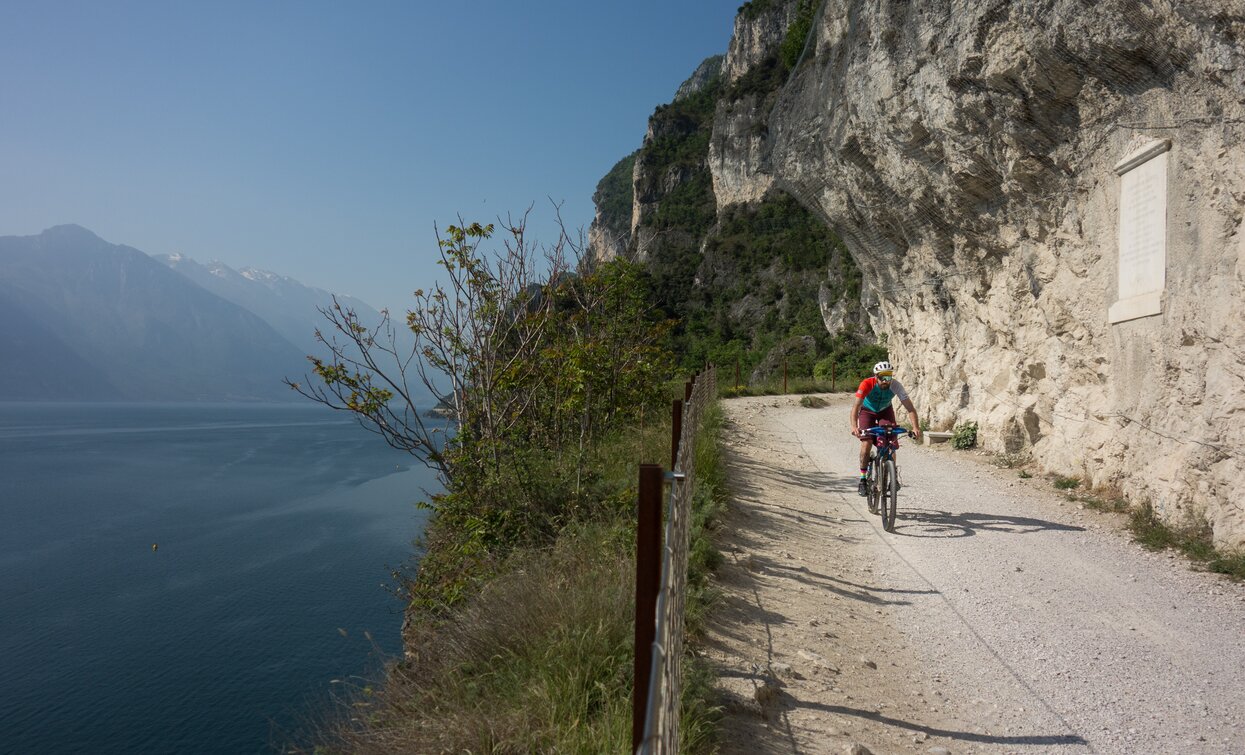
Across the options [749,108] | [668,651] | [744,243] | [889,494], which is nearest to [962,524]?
[889,494]

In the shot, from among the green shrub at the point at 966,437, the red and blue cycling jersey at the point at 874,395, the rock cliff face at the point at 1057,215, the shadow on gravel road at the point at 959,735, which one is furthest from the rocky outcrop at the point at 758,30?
the shadow on gravel road at the point at 959,735

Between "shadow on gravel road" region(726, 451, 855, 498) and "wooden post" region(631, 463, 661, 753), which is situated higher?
"wooden post" region(631, 463, 661, 753)

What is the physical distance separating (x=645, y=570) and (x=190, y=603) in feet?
56.7

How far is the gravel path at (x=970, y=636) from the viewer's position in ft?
10.7

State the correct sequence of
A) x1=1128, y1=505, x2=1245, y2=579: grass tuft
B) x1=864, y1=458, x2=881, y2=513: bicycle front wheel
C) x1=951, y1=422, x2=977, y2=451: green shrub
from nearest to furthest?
x1=1128, y1=505, x2=1245, y2=579: grass tuft
x1=864, y1=458, x2=881, y2=513: bicycle front wheel
x1=951, y1=422, x2=977, y2=451: green shrub

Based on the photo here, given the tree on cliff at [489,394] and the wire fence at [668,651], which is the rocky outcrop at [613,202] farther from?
the wire fence at [668,651]

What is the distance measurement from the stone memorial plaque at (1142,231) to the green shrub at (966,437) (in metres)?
4.43

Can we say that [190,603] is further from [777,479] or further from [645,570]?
[645,570]

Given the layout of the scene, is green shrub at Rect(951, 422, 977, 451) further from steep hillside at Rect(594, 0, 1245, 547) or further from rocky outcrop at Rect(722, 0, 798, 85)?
rocky outcrop at Rect(722, 0, 798, 85)

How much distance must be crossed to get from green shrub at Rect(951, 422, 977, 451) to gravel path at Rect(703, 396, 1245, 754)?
4176 millimetres

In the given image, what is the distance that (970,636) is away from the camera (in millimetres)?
4398

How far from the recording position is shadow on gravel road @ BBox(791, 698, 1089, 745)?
318 cm

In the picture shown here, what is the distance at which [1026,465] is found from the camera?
393 inches

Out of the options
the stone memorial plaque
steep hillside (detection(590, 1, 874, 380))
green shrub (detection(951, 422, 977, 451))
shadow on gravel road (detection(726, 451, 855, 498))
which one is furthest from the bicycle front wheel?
steep hillside (detection(590, 1, 874, 380))
